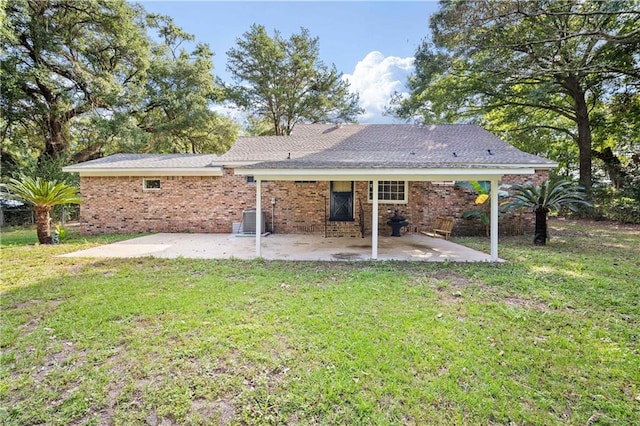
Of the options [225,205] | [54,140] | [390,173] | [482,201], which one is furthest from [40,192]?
[482,201]

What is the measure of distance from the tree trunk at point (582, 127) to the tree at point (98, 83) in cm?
2034

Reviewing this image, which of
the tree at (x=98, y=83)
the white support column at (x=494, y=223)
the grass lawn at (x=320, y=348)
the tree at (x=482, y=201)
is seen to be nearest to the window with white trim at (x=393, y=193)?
the tree at (x=482, y=201)

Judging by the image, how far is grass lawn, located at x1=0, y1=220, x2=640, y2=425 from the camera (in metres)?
2.51

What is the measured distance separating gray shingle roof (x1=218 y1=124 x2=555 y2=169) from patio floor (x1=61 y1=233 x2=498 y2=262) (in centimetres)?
257

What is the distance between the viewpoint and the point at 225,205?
11516 mm

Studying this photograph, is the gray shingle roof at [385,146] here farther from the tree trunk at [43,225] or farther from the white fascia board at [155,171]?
the tree trunk at [43,225]

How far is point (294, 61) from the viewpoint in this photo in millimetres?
20812

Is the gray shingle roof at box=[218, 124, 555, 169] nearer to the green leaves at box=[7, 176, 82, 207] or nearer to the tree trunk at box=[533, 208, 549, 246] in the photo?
the tree trunk at box=[533, 208, 549, 246]

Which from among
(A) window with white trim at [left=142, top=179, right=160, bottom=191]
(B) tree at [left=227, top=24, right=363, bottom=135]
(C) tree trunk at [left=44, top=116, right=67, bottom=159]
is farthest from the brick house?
(B) tree at [left=227, top=24, right=363, bottom=135]

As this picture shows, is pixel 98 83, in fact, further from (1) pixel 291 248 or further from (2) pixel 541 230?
(2) pixel 541 230

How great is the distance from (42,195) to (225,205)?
527 centimetres

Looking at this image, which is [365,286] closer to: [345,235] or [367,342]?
[367,342]

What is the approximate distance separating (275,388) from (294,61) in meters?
21.9

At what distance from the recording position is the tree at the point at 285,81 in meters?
20.7
